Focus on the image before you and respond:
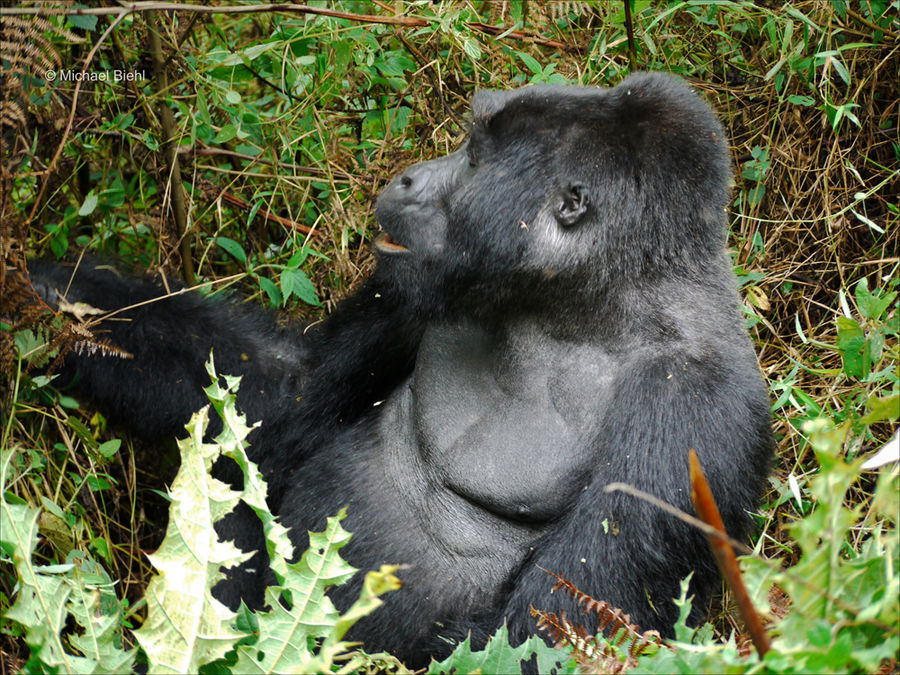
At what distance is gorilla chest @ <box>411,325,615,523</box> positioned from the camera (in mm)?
2371

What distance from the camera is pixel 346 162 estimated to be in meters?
3.66

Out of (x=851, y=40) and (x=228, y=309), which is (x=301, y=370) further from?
(x=851, y=40)

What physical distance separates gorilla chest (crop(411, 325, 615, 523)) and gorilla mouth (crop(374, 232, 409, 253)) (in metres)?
0.26

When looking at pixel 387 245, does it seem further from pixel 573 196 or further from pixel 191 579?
pixel 191 579

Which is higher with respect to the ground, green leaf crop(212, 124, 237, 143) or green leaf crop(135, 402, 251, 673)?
green leaf crop(135, 402, 251, 673)

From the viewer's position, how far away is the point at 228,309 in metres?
3.18

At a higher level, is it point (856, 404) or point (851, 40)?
point (851, 40)

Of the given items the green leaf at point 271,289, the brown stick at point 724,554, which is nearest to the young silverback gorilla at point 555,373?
the green leaf at point 271,289

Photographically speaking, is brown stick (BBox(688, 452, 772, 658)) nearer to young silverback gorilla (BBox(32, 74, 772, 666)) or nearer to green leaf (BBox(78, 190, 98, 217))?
young silverback gorilla (BBox(32, 74, 772, 666))

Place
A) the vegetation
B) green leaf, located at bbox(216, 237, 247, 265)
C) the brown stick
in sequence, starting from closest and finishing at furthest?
1. the brown stick
2. the vegetation
3. green leaf, located at bbox(216, 237, 247, 265)

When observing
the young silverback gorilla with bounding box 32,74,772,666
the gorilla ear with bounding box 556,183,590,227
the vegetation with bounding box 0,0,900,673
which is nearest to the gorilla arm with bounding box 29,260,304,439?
the vegetation with bounding box 0,0,900,673

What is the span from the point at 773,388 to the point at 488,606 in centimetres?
120

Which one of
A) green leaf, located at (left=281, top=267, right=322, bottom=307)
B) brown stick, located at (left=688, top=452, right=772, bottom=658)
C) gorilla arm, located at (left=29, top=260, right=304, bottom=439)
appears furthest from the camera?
green leaf, located at (left=281, top=267, right=322, bottom=307)

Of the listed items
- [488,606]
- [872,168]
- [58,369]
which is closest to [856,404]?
[872,168]
